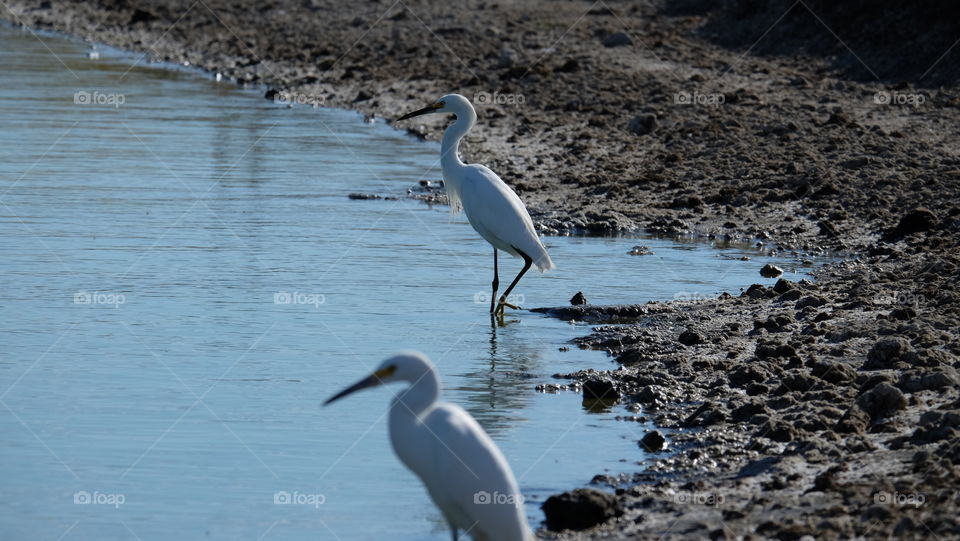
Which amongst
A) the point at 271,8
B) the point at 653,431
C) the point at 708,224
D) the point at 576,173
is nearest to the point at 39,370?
the point at 653,431

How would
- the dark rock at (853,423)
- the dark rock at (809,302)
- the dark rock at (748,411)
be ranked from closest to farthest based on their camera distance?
the dark rock at (853,423) < the dark rock at (748,411) < the dark rock at (809,302)

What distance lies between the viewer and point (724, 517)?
22.0ft

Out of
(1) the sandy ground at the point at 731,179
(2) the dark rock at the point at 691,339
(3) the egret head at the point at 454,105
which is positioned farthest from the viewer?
(3) the egret head at the point at 454,105

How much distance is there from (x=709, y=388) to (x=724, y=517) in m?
2.65

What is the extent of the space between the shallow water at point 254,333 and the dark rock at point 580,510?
49 centimetres

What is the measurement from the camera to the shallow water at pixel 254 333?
7.56 meters

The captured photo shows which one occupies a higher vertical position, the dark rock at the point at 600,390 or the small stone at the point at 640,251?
the small stone at the point at 640,251

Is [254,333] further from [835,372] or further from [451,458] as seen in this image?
[451,458]

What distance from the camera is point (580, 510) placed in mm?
6844

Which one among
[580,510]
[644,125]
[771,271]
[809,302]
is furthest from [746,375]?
[644,125]

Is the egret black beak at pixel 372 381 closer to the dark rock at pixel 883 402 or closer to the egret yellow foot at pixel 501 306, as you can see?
the dark rock at pixel 883 402

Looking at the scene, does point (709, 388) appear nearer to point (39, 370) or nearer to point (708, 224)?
point (39, 370)

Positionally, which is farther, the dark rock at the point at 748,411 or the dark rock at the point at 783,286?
the dark rock at the point at 783,286

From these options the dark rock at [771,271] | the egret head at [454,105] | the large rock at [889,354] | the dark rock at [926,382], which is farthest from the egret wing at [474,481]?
the egret head at [454,105]
